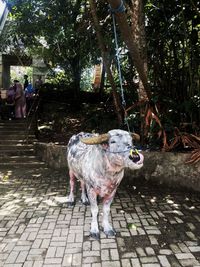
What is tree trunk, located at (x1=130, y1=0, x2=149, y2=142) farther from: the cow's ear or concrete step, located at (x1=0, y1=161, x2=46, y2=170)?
concrete step, located at (x1=0, y1=161, x2=46, y2=170)

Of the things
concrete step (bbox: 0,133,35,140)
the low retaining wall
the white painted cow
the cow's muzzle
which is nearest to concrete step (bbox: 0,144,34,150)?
concrete step (bbox: 0,133,35,140)

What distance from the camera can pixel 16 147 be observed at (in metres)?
9.94

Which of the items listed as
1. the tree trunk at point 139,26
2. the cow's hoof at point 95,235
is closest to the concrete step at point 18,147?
the tree trunk at point 139,26

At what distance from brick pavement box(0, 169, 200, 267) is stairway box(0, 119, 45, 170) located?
2.20 metres

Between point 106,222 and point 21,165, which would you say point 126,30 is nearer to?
point 106,222

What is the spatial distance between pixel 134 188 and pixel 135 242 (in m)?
2.43

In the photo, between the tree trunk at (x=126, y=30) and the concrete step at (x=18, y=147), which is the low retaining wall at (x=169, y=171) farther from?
the concrete step at (x=18, y=147)

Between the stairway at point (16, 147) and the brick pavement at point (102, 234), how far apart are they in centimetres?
220

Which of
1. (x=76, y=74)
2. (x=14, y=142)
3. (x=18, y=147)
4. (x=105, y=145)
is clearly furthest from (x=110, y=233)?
(x=76, y=74)

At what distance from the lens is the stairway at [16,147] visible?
8984mm

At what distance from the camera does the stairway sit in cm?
898

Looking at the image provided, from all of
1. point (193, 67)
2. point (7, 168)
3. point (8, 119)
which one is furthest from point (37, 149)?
point (193, 67)

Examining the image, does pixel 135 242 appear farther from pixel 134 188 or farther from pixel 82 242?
pixel 134 188

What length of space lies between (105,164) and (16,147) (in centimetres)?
616
